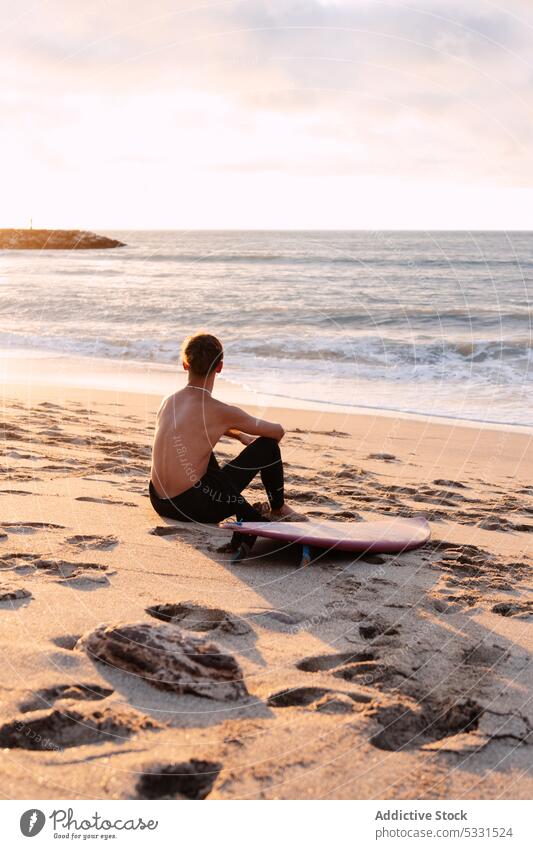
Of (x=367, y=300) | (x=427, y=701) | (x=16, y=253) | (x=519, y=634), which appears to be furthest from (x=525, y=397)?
(x=16, y=253)

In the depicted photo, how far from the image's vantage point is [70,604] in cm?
364

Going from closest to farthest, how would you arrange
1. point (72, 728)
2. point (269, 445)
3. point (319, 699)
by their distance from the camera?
point (72, 728) < point (319, 699) < point (269, 445)

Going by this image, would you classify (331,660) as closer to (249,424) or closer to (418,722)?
(418,722)

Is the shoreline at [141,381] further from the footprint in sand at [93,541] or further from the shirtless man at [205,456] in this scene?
the footprint in sand at [93,541]

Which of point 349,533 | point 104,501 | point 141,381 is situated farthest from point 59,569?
point 141,381

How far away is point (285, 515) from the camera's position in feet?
17.1

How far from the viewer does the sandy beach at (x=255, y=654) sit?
8.44 ft

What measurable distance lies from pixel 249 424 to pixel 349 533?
924 mm

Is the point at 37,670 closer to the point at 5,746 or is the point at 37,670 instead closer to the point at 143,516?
the point at 5,746

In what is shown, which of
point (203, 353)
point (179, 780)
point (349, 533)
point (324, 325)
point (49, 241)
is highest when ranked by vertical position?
point (49, 241)

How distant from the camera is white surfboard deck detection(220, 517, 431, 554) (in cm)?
453

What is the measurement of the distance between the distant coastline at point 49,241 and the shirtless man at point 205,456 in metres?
56.9

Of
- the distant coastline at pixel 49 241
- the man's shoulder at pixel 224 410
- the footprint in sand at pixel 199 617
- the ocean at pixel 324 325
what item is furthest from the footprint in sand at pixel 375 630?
the distant coastline at pixel 49 241

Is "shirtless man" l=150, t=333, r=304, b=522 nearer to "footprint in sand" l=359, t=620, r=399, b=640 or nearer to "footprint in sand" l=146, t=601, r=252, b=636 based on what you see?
"footprint in sand" l=146, t=601, r=252, b=636
